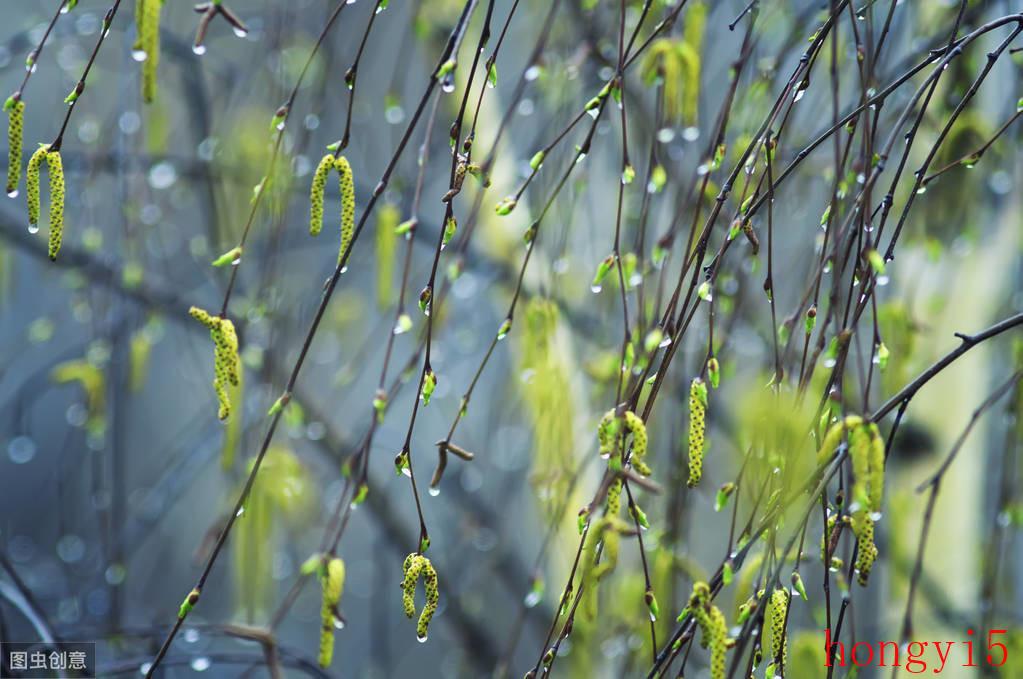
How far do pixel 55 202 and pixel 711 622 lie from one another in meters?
0.48

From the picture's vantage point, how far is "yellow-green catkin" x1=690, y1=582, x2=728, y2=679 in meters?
0.57

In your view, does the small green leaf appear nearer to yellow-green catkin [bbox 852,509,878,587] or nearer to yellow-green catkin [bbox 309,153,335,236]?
yellow-green catkin [bbox 309,153,335,236]

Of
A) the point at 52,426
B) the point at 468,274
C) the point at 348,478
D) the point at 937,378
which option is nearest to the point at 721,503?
the point at 348,478

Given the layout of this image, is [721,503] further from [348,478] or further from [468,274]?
[468,274]

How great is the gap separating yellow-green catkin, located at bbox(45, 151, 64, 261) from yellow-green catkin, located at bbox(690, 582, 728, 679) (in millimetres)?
424

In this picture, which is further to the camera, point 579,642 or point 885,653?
point 885,653

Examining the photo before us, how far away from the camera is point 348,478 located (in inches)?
28.7

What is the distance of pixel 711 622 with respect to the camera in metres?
0.58

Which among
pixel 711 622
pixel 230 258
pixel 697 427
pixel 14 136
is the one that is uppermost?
pixel 14 136

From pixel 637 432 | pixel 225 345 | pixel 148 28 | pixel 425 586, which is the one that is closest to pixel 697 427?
pixel 637 432

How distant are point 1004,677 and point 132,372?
3.49 feet

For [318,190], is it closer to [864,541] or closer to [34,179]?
[34,179]

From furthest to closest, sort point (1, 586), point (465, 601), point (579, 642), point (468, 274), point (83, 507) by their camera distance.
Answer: point (83, 507) → point (465, 601) → point (468, 274) → point (579, 642) → point (1, 586)

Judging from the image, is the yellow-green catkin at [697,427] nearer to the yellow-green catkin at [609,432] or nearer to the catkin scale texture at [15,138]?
the yellow-green catkin at [609,432]
